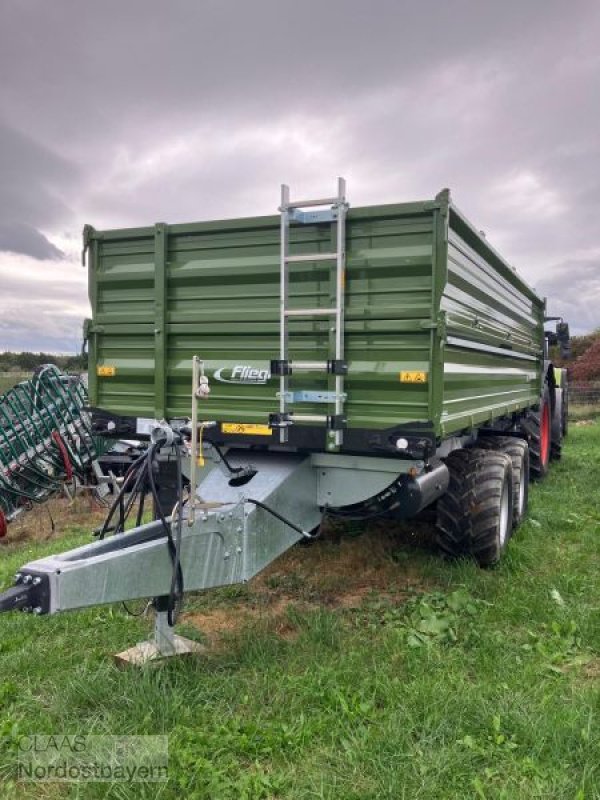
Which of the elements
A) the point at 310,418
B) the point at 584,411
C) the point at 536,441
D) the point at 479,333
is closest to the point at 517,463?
the point at 479,333

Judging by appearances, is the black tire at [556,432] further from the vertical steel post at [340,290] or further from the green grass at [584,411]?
the green grass at [584,411]

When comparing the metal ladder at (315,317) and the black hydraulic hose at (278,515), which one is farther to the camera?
the metal ladder at (315,317)

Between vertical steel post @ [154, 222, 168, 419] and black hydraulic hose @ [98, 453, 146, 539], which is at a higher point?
vertical steel post @ [154, 222, 168, 419]

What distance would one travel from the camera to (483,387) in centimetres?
505

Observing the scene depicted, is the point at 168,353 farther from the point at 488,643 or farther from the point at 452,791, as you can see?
the point at 452,791

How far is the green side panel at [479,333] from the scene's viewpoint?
392 cm

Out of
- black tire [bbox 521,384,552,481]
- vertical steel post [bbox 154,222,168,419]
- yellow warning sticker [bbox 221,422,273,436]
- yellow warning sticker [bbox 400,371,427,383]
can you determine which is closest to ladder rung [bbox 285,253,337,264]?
yellow warning sticker [bbox 400,371,427,383]

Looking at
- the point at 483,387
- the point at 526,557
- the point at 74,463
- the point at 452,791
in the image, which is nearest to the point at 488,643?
the point at 452,791

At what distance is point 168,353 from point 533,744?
2.99 m

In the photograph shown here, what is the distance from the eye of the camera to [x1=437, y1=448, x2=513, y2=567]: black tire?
4613 millimetres

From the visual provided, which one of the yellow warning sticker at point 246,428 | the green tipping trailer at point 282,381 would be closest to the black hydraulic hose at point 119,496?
the green tipping trailer at point 282,381

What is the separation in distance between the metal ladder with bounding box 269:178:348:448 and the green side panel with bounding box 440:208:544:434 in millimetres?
578

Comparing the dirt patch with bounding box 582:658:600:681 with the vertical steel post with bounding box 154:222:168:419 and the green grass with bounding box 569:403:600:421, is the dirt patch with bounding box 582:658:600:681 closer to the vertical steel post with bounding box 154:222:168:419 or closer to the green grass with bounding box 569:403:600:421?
the vertical steel post with bounding box 154:222:168:419

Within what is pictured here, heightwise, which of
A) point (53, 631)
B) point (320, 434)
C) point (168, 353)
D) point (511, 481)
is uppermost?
point (168, 353)
